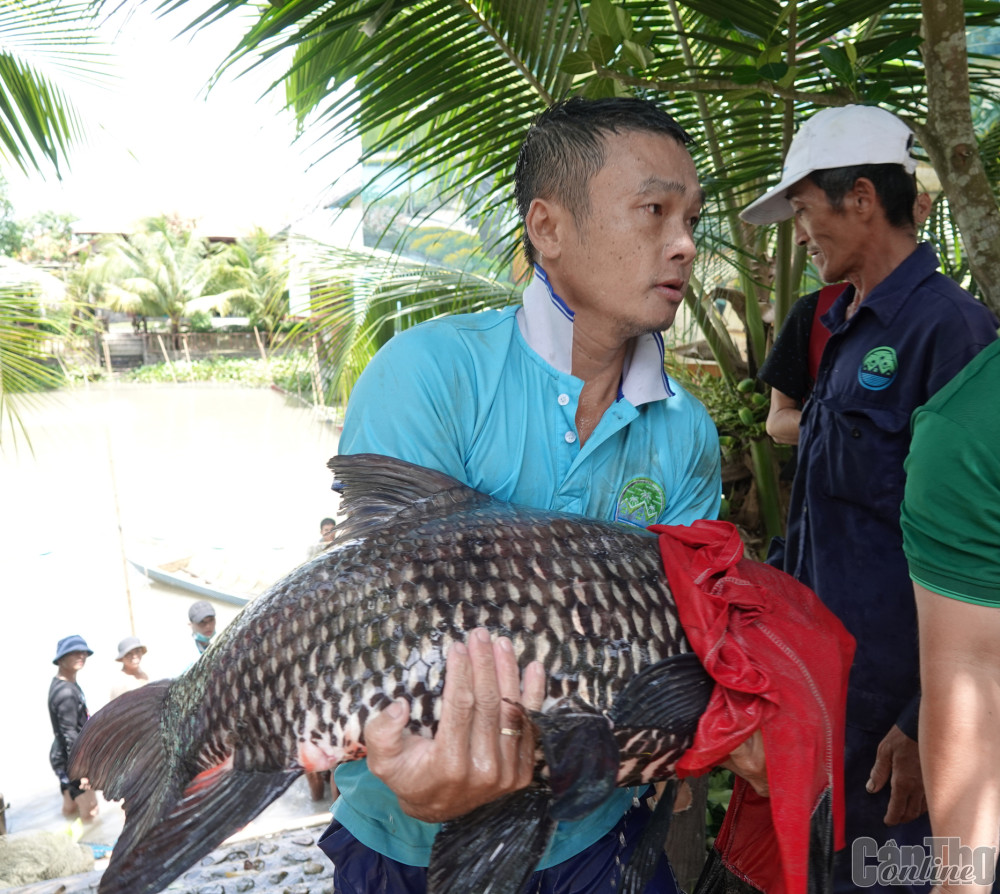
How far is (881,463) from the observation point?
8.44 feet

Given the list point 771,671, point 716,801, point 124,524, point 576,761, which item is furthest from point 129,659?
point 124,524

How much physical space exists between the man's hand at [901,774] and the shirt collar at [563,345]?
122cm

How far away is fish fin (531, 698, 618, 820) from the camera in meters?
1.38

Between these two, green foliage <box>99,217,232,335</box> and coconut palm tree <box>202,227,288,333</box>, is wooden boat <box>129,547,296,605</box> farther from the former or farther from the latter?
green foliage <box>99,217,232,335</box>

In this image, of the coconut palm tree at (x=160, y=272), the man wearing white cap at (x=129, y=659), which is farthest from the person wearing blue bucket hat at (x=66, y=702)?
the coconut palm tree at (x=160, y=272)

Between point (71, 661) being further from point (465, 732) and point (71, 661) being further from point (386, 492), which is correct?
point (465, 732)

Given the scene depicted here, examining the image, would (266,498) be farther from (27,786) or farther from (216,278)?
(216,278)

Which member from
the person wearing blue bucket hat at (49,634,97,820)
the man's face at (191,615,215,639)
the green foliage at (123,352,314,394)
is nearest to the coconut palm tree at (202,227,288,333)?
the green foliage at (123,352,314,394)

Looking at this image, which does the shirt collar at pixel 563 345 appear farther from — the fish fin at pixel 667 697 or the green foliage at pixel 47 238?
the green foliage at pixel 47 238

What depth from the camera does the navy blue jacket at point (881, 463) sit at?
253 cm

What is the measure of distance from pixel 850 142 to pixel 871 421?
34.2 inches

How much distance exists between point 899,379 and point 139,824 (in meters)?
2.22

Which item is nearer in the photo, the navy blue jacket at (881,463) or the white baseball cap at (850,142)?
the navy blue jacket at (881,463)

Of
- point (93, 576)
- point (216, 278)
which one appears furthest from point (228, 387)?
point (93, 576)
